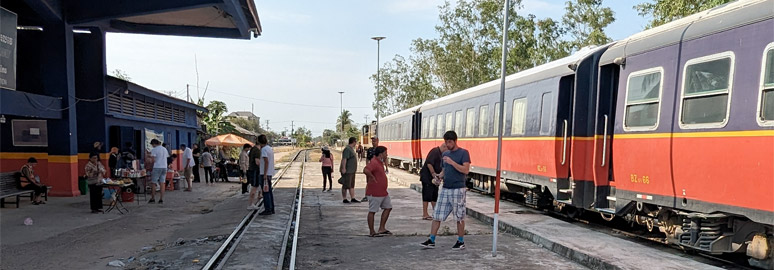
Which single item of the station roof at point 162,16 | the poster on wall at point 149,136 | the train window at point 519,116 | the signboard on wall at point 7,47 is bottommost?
the poster on wall at point 149,136

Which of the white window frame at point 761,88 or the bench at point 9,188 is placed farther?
the bench at point 9,188

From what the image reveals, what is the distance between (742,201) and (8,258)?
949cm

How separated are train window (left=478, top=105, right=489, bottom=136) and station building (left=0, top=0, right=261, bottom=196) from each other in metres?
7.09

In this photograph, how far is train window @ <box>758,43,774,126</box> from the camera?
226 inches

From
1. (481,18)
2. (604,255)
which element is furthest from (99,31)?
(481,18)

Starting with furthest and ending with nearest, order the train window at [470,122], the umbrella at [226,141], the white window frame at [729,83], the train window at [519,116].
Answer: the umbrella at [226,141] → the train window at [470,122] → the train window at [519,116] → the white window frame at [729,83]

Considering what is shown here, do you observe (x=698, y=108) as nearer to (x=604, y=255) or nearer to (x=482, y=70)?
(x=604, y=255)

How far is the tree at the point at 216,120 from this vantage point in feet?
143

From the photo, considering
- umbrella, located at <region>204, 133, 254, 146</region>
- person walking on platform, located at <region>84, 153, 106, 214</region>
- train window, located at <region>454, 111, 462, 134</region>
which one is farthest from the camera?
umbrella, located at <region>204, 133, 254, 146</region>

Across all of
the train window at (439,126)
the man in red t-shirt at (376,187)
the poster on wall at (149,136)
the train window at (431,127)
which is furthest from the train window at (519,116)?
the poster on wall at (149,136)

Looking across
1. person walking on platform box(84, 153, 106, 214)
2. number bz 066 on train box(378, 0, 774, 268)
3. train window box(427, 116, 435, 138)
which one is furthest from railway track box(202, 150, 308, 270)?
train window box(427, 116, 435, 138)

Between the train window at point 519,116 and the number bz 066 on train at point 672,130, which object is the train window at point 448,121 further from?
the number bz 066 on train at point 672,130

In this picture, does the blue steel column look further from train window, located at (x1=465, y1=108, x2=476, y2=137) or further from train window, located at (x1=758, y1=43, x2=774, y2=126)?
train window, located at (x1=758, y1=43, x2=774, y2=126)

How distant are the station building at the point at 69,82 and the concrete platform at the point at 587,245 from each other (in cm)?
929
